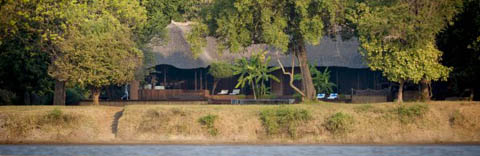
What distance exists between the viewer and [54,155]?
88.2 feet

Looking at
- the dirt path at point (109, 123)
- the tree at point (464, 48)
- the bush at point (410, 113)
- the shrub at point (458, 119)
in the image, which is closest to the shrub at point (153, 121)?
the dirt path at point (109, 123)

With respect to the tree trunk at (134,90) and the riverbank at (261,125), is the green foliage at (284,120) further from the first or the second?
the tree trunk at (134,90)

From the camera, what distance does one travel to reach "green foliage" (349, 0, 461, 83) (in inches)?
1312

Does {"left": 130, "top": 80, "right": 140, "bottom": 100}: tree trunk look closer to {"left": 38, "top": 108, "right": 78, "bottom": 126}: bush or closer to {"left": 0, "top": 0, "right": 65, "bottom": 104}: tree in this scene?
{"left": 0, "top": 0, "right": 65, "bottom": 104}: tree

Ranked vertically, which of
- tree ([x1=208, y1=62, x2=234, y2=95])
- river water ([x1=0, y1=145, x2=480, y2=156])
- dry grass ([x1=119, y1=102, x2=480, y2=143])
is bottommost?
river water ([x1=0, y1=145, x2=480, y2=156])

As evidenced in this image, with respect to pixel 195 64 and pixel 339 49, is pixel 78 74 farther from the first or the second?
pixel 339 49

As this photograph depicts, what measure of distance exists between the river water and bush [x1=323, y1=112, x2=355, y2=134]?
90 cm

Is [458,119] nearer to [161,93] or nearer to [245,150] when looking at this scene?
[245,150]

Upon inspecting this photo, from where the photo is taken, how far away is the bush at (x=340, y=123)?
3090cm

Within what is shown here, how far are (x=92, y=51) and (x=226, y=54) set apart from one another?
17.9 meters

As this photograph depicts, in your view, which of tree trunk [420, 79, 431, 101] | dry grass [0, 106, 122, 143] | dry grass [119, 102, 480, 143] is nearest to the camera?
dry grass [119, 102, 480, 143]

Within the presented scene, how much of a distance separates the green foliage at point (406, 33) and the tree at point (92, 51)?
1158 cm

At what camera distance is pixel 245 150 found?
28922mm

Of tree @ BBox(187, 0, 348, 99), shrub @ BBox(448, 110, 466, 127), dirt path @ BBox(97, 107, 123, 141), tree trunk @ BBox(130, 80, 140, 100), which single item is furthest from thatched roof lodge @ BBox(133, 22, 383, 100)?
shrub @ BBox(448, 110, 466, 127)
